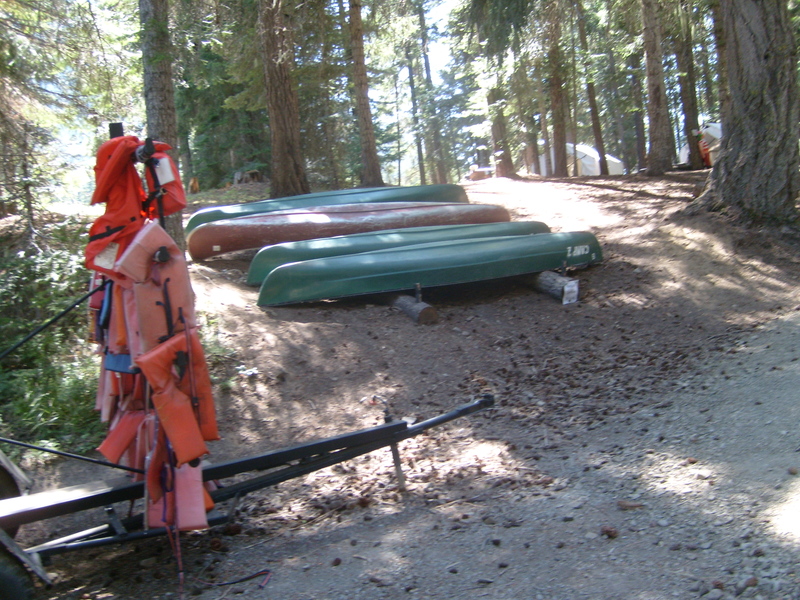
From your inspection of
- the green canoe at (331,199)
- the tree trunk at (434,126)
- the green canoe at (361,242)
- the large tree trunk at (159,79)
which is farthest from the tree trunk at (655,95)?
the tree trunk at (434,126)

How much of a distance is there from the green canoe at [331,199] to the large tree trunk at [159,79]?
3171 mm

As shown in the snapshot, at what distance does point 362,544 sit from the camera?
3639 mm

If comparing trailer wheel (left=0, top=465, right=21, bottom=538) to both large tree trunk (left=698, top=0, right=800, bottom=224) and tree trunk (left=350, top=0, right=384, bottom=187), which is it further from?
tree trunk (left=350, top=0, right=384, bottom=187)

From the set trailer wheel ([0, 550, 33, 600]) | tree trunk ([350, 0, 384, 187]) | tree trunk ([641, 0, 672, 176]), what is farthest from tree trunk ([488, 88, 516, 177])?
trailer wheel ([0, 550, 33, 600])

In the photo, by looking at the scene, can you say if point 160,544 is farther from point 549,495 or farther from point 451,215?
point 451,215

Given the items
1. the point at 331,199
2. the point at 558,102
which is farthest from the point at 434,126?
the point at 331,199

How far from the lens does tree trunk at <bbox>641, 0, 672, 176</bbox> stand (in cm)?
1443

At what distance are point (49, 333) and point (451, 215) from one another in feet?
22.7

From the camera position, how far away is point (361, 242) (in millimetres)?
9195

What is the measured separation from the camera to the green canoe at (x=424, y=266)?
8.04m

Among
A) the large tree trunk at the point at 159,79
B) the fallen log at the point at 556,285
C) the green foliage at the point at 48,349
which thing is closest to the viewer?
the green foliage at the point at 48,349

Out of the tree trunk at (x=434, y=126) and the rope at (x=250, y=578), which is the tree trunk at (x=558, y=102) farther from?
the tree trunk at (x=434, y=126)

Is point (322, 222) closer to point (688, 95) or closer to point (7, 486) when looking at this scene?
point (7, 486)

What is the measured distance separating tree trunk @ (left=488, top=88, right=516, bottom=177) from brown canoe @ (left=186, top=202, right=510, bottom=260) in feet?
28.4
